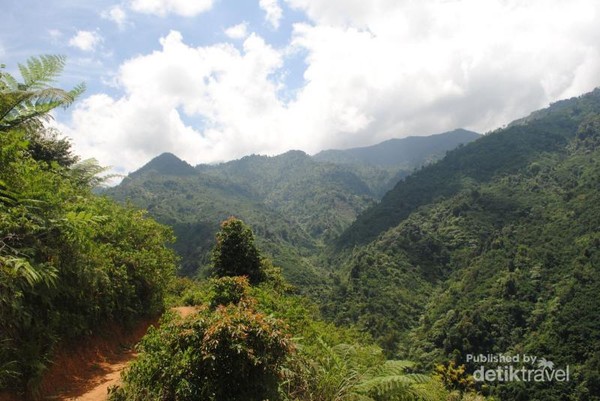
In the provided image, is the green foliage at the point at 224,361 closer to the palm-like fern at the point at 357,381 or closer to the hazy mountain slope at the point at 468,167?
the palm-like fern at the point at 357,381

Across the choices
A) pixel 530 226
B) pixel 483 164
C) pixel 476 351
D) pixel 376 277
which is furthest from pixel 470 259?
pixel 483 164

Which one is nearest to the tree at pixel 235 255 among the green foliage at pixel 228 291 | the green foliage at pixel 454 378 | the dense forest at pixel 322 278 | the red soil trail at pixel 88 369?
the dense forest at pixel 322 278

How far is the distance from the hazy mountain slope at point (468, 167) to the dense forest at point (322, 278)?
2.96ft

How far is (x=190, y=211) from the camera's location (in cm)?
17512

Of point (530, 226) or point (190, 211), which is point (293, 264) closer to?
point (530, 226)

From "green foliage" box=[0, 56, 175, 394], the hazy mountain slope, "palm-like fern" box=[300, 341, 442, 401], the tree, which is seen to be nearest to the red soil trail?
"green foliage" box=[0, 56, 175, 394]

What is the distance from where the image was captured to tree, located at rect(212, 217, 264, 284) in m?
16.7

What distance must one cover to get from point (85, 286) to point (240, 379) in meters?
3.96

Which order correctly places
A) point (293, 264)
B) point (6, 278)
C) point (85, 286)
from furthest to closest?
1. point (293, 264)
2. point (85, 286)
3. point (6, 278)

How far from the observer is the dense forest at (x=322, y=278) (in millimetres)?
5199

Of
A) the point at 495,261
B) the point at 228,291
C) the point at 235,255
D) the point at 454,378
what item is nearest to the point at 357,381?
the point at 228,291

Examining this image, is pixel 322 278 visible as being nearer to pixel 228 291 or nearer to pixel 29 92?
pixel 228 291

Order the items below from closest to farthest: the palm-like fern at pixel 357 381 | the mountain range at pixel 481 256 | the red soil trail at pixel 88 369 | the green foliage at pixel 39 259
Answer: the green foliage at pixel 39 259
the palm-like fern at pixel 357 381
the red soil trail at pixel 88 369
the mountain range at pixel 481 256

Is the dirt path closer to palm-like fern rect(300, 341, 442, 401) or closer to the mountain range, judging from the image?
palm-like fern rect(300, 341, 442, 401)
